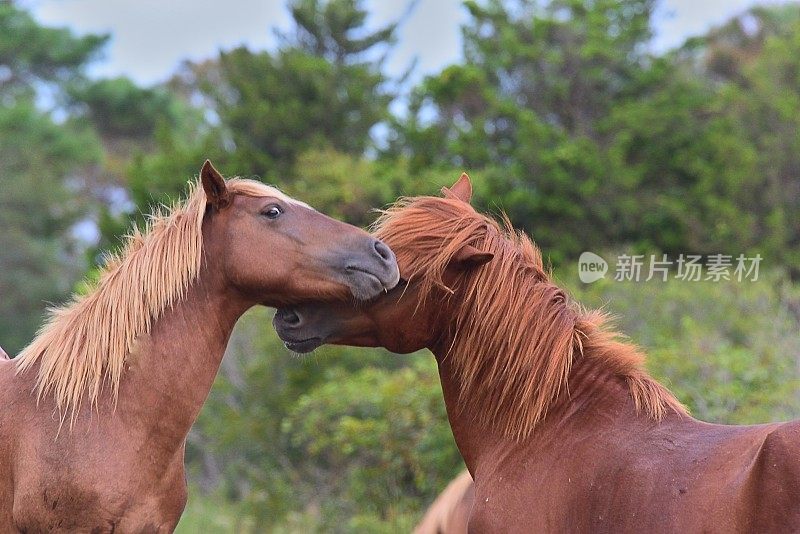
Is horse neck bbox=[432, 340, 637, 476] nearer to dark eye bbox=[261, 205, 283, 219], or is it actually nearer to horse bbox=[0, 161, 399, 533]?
horse bbox=[0, 161, 399, 533]

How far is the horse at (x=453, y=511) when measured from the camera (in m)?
5.75

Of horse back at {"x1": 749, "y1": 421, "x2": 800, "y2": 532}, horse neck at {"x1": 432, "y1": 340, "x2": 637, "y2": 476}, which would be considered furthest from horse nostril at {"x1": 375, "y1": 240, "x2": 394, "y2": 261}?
horse back at {"x1": 749, "y1": 421, "x2": 800, "y2": 532}

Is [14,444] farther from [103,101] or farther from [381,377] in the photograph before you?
[103,101]

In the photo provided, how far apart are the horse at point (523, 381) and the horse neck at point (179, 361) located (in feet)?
0.83

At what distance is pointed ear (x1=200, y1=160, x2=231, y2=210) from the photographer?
386 centimetres

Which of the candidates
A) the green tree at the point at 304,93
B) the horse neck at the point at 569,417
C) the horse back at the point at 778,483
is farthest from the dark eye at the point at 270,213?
the green tree at the point at 304,93

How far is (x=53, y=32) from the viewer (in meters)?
31.3

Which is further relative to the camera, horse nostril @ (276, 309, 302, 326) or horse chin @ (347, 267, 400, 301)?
horse nostril @ (276, 309, 302, 326)

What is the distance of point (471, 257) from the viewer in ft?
12.0

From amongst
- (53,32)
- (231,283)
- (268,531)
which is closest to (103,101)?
(53,32)

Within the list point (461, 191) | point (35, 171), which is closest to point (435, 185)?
point (461, 191)

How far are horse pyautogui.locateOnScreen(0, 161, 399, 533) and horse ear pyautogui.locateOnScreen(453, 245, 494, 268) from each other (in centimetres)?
23

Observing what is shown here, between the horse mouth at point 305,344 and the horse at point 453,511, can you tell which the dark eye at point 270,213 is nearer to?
the horse mouth at point 305,344

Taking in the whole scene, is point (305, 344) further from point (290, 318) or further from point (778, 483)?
point (778, 483)
